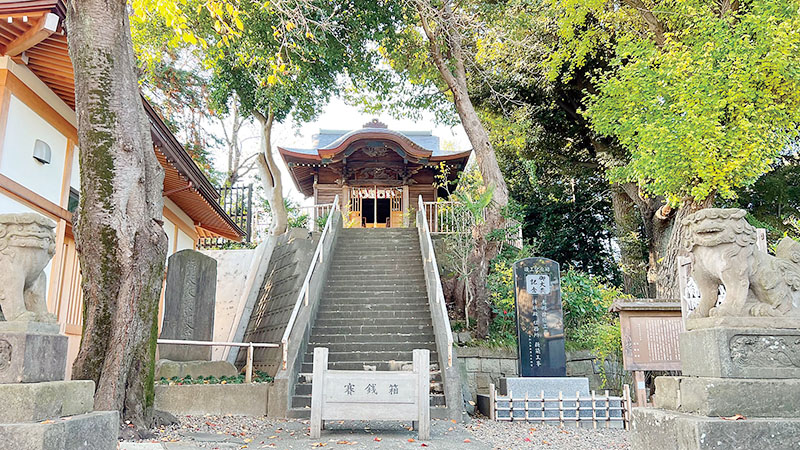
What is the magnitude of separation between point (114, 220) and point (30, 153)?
2.98m

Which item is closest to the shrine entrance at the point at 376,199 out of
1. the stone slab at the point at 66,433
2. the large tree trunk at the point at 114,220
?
the large tree trunk at the point at 114,220

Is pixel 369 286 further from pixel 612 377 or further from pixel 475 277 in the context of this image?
pixel 612 377

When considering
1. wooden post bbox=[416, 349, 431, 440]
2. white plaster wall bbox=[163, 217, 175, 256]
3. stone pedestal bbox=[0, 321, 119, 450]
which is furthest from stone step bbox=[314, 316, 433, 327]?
stone pedestal bbox=[0, 321, 119, 450]

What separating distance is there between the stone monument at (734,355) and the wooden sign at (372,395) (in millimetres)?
2545

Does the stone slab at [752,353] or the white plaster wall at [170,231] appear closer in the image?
the stone slab at [752,353]

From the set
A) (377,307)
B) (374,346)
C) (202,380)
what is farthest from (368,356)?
(202,380)

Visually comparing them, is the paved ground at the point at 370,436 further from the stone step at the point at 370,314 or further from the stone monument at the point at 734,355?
the stone step at the point at 370,314

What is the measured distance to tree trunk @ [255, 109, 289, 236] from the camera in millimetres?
14914

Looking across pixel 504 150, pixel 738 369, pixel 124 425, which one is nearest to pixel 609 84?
pixel 504 150

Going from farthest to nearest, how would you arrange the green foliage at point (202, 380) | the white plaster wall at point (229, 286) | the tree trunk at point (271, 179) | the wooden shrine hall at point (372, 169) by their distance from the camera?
the wooden shrine hall at point (372, 169)
the tree trunk at point (271, 179)
the white plaster wall at point (229, 286)
the green foliage at point (202, 380)

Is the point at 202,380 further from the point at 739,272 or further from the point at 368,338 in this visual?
the point at 739,272

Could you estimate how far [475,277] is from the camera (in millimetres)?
10750

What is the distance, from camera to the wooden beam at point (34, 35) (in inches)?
225

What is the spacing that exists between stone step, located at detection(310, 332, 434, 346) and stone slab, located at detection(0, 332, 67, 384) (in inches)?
245
